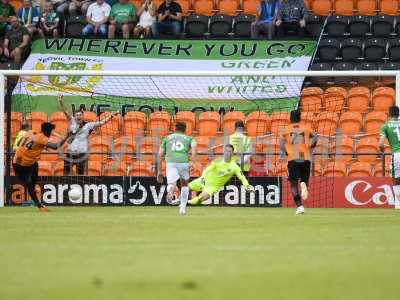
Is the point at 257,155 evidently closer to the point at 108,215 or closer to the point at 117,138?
the point at 117,138

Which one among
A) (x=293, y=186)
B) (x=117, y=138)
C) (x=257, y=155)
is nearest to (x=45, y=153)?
(x=117, y=138)

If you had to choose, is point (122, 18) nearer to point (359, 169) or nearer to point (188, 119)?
point (188, 119)

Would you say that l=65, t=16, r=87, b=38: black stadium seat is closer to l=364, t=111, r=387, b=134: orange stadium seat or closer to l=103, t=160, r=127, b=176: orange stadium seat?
l=103, t=160, r=127, b=176: orange stadium seat

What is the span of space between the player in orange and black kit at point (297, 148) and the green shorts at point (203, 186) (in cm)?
286

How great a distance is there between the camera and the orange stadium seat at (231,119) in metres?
26.2

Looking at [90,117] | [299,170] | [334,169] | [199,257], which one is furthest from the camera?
[90,117]

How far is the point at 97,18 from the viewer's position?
94.1 feet

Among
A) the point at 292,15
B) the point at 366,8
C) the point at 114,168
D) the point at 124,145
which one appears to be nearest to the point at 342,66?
the point at 292,15

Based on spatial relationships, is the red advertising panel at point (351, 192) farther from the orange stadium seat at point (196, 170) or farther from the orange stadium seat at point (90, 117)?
the orange stadium seat at point (90, 117)

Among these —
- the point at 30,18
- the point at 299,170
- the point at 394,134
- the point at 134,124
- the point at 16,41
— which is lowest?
the point at 299,170

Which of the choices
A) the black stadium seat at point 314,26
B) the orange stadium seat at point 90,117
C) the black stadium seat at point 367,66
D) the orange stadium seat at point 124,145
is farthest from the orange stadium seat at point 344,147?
the orange stadium seat at point 90,117

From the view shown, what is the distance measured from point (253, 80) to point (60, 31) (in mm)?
5468

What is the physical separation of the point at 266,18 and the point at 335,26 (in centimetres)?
181

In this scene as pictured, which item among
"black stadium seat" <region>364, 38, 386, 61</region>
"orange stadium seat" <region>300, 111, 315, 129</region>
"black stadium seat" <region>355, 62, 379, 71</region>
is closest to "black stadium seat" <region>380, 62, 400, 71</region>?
"black stadium seat" <region>355, 62, 379, 71</region>
